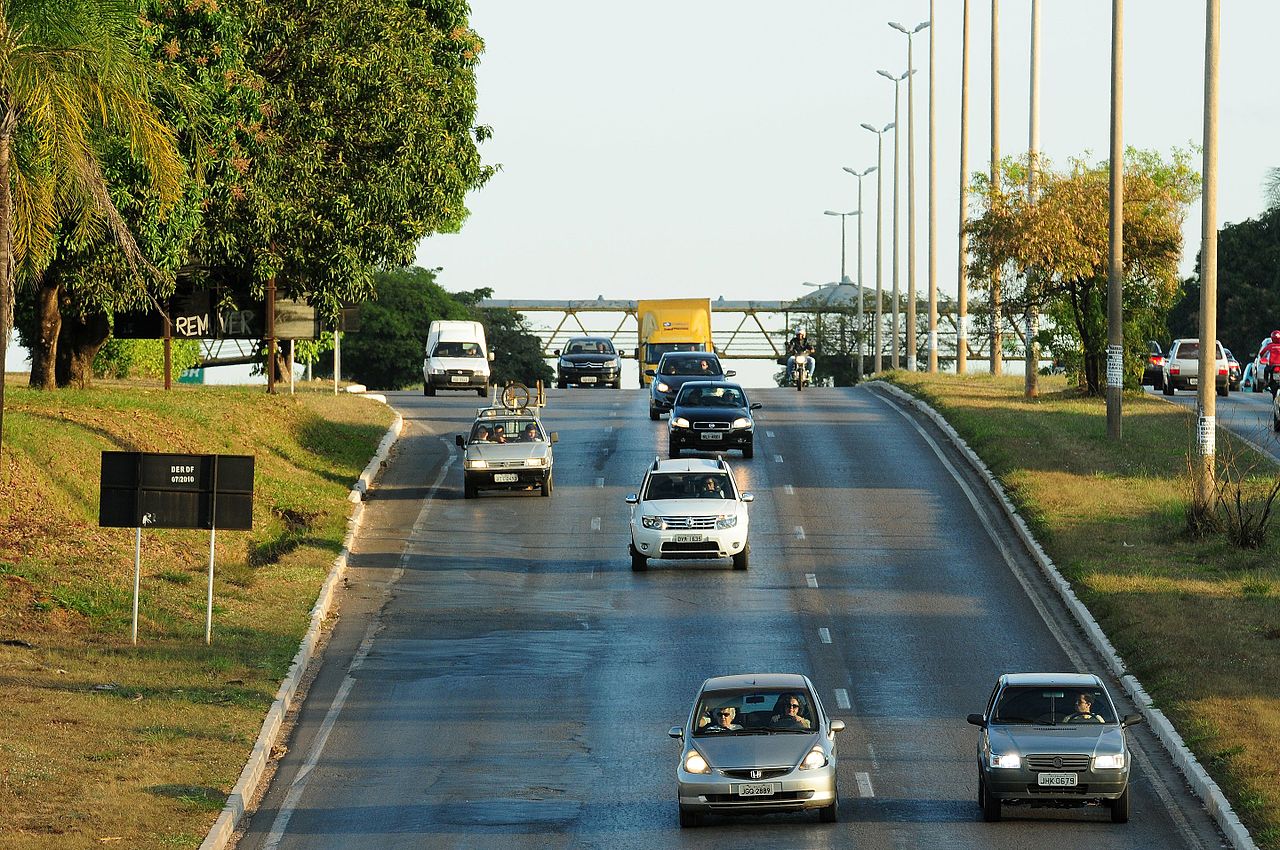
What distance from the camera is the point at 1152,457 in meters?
44.3

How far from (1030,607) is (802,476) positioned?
1381cm

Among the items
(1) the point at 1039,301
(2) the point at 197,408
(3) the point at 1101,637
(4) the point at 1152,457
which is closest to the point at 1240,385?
(1) the point at 1039,301

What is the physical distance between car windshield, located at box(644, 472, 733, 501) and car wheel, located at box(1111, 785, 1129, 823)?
629 inches

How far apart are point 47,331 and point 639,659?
21.3 meters

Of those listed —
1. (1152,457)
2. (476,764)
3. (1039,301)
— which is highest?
(1039,301)

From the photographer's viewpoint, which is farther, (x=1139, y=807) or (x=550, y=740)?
(x=550, y=740)

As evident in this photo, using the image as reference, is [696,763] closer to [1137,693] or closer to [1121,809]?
[1121,809]

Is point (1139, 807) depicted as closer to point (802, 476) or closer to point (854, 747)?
point (854, 747)

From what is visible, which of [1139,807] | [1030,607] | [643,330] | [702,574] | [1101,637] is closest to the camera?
[1139,807]

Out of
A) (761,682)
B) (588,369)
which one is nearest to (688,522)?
(761,682)

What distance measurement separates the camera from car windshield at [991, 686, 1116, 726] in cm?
1942

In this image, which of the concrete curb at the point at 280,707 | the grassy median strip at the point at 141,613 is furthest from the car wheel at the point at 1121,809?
the grassy median strip at the point at 141,613

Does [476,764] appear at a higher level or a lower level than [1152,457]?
lower

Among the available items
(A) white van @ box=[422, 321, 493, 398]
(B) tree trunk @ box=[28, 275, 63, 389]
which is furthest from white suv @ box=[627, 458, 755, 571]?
(A) white van @ box=[422, 321, 493, 398]
